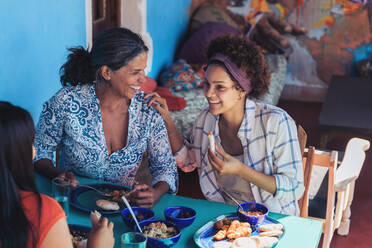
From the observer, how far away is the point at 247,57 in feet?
6.57

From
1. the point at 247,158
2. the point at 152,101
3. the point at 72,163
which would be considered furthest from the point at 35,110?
the point at 247,158

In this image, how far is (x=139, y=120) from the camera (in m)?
2.11

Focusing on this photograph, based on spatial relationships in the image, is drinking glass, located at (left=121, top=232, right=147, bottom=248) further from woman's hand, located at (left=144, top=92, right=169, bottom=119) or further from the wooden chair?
the wooden chair

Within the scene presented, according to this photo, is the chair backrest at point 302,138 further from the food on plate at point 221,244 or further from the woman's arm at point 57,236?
the woman's arm at point 57,236

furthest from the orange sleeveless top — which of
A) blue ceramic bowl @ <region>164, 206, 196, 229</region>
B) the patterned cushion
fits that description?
the patterned cushion

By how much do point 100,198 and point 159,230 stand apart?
404 mm

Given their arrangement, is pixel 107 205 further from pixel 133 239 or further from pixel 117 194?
pixel 133 239

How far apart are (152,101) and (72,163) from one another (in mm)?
432

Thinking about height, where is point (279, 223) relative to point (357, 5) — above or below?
below

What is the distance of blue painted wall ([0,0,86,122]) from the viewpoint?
2.34 m

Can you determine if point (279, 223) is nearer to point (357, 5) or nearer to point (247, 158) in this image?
point (247, 158)

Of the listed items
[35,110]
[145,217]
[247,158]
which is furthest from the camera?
[35,110]

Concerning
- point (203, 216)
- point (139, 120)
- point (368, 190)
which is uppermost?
point (139, 120)

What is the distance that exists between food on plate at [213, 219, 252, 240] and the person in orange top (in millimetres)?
555
